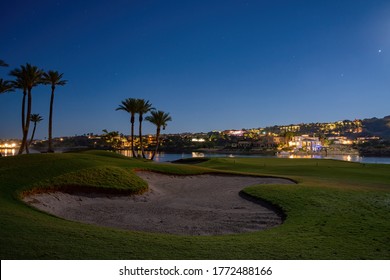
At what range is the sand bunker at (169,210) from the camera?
1430cm

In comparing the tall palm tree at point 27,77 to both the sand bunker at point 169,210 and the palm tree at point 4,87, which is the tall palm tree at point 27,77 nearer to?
the palm tree at point 4,87

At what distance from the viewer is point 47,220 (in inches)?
459

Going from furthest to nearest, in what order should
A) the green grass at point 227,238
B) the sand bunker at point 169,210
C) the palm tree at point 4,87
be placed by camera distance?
the palm tree at point 4,87 < the sand bunker at point 169,210 < the green grass at point 227,238

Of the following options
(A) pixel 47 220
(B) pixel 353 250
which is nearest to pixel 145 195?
(A) pixel 47 220

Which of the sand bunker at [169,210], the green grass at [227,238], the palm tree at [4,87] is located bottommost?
the sand bunker at [169,210]

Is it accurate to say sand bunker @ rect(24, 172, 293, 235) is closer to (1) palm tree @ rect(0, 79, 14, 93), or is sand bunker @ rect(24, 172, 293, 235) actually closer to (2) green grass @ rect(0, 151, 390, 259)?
(2) green grass @ rect(0, 151, 390, 259)

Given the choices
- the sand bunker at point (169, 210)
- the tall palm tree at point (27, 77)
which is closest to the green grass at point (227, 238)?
the sand bunker at point (169, 210)

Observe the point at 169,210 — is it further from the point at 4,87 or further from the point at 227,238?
the point at 4,87

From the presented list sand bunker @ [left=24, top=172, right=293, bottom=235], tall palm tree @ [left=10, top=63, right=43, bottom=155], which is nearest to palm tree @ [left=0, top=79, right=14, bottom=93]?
tall palm tree @ [left=10, top=63, right=43, bottom=155]

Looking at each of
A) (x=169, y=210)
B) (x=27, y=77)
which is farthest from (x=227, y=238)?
(x=27, y=77)

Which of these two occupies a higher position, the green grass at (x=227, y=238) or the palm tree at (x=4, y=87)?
the palm tree at (x=4, y=87)

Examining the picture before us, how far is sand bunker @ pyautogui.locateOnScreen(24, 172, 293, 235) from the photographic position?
563 inches

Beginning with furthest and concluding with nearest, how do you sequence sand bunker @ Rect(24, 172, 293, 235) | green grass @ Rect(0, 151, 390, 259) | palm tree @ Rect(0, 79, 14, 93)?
palm tree @ Rect(0, 79, 14, 93) → sand bunker @ Rect(24, 172, 293, 235) → green grass @ Rect(0, 151, 390, 259)

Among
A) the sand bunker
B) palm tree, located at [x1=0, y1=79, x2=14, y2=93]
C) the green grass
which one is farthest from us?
palm tree, located at [x1=0, y1=79, x2=14, y2=93]
